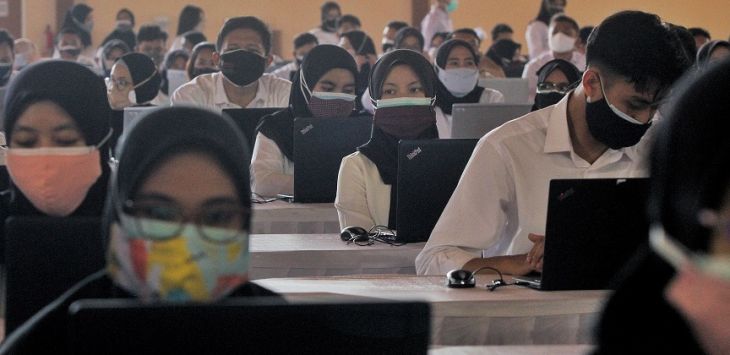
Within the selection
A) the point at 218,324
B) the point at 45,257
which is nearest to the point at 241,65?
the point at 45,257

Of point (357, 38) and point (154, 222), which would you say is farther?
point (357, 38)

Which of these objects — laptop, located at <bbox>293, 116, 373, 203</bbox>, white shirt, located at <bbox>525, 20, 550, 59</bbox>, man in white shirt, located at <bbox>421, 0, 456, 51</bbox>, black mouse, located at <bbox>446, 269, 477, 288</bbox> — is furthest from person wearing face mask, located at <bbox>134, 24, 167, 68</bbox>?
black mouse, located at <bbox>446, 269, 477, 288</bbox>

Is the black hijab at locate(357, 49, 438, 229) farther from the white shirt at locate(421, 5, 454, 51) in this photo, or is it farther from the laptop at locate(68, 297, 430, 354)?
the white shirt at locate(421, 5, 454, 51)

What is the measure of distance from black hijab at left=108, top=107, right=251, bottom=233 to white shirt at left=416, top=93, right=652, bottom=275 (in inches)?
64.2

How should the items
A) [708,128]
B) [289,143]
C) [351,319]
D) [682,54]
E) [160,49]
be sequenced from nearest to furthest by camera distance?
[708,128] → [351,319] → [682,54] → [289,143] → [160,49]

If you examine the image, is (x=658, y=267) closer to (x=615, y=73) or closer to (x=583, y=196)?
(x=583, y=196)

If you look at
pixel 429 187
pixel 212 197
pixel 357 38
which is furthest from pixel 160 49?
pixel 212 197

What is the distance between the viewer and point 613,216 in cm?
293

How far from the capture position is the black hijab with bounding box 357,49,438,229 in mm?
4719

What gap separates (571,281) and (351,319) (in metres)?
1.69

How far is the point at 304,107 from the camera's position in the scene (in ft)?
19.8

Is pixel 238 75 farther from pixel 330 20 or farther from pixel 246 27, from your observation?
pixel 330 20

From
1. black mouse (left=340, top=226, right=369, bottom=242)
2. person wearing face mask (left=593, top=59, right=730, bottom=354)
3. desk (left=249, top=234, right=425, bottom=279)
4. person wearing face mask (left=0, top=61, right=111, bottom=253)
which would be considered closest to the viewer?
person wearing face mask (left=593, top=59, right=730, bottom=354)

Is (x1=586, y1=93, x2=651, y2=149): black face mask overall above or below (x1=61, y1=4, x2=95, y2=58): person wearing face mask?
above
